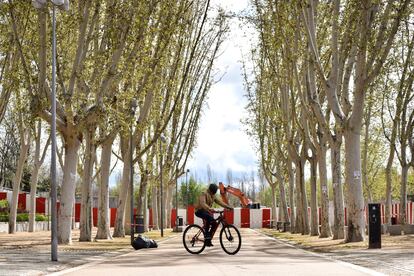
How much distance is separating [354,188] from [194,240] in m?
6.94

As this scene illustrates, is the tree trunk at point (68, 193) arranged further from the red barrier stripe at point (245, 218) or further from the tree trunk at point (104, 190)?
the red barrier stripe at point (245, 218)

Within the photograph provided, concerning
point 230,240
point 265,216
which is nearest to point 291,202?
point 230,240

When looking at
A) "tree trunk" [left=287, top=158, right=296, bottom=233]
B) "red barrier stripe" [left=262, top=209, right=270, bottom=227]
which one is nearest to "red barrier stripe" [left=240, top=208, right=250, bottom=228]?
"red barrier stripe" [left=262, top=209, right=270, bottom=227]

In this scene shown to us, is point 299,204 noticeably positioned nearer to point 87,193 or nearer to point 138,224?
point 138,224

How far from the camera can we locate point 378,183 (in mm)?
84438

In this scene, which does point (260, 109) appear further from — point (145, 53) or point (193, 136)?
point (145, 53)

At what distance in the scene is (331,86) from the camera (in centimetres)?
2584

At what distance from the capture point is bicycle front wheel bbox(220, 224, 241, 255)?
19266 millimetres

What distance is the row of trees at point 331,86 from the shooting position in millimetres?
24562

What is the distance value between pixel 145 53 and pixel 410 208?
4182 centimetres

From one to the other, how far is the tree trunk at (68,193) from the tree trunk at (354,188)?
31.3 ft

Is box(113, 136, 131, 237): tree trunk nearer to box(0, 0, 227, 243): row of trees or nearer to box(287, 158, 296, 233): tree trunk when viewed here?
box(0, 0, 227, 243): row of trees

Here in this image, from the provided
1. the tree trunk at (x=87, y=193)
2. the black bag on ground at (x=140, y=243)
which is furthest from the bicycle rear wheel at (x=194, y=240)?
the tree trunk at (x=87, y=193)

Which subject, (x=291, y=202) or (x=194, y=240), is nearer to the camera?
(x=194, y=240)
